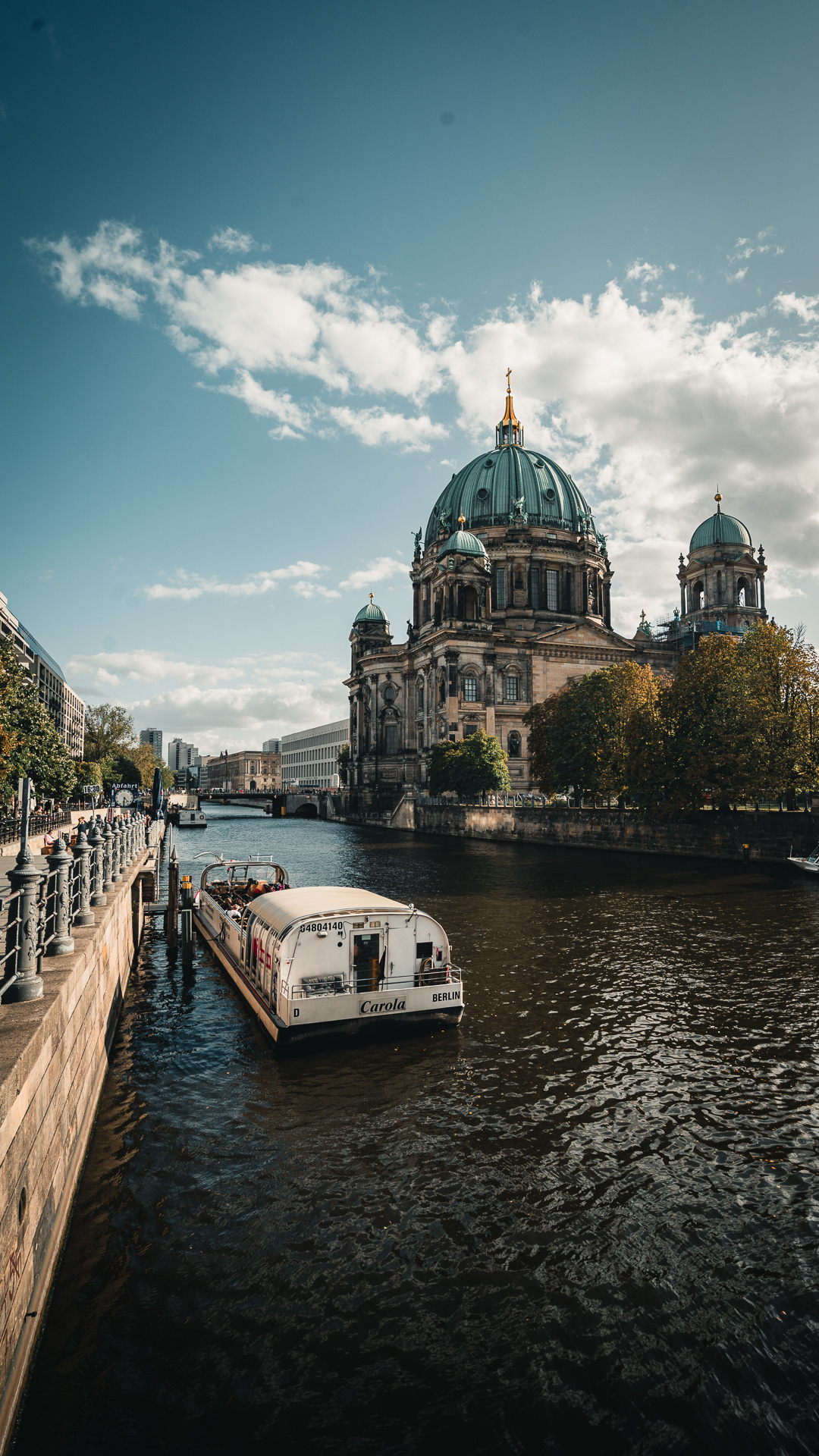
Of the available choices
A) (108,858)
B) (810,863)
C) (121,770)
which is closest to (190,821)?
(121,770)

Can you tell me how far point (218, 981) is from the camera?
917 inches

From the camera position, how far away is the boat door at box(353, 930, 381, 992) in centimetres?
1675

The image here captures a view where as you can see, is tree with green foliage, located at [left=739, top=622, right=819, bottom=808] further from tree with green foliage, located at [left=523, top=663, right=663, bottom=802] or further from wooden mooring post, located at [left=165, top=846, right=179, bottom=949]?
wooden mooring post, located at [left=165, top=846, right=179, bottom=949]

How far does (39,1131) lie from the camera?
7496 millimetres

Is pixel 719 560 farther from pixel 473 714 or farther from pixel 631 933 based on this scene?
pixel 631 933

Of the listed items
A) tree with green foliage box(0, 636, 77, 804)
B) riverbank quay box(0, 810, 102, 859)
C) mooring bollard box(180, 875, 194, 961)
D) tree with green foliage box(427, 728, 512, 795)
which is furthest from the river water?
tree with green foliage box(427, 728, 512, 795)

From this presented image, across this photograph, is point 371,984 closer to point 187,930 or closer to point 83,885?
point 83,885

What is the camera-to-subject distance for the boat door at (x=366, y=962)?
16750 millimetres

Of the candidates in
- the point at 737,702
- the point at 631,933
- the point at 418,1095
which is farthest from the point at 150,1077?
the point at 737,702

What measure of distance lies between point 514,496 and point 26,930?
125 metres

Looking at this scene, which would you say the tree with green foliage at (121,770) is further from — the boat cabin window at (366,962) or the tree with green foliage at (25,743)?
the boat cabin window at (366,962)

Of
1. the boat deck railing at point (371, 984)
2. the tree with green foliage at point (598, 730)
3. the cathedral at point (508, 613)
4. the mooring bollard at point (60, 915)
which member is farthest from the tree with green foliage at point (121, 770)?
the mooring bollard at point (60, 915)

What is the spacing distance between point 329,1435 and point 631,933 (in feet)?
77.1

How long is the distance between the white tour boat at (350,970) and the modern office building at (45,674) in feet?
319
